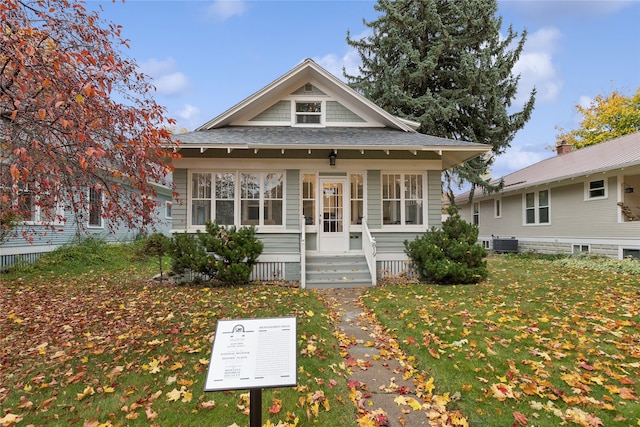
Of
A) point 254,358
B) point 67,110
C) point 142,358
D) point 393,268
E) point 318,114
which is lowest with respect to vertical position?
point 142,358

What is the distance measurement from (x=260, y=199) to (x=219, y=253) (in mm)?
2256

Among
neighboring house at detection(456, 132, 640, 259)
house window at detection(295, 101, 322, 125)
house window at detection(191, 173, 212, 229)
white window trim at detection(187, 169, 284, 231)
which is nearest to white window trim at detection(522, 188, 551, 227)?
Answer: neighboring house at detection(456, 132, 640, 259)

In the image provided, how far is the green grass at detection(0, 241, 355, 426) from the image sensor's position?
125 inches

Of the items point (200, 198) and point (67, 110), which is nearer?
point (67, 110)

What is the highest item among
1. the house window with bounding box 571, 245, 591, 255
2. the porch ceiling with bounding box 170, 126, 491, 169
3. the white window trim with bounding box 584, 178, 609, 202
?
the porch ceiling with bounding box 170, 126, 491, 169

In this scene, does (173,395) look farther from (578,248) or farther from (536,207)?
(536,207)

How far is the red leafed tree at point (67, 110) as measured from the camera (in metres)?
3.17

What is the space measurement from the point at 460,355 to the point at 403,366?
2.37ft

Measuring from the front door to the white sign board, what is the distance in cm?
769

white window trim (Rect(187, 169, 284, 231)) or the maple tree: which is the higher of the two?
the maple tree

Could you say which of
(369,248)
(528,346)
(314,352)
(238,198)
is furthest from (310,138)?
(528,346)

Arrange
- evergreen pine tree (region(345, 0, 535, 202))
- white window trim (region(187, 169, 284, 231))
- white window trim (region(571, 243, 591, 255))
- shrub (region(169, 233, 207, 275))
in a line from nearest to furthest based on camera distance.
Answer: shrub (region(169, 233, 207, 275))
white window trim (region(187, 169, 284, 231))
white window trim (region(571, 243, 591, 255))
evergreen pine tree (region(345, 0, 535, 202))

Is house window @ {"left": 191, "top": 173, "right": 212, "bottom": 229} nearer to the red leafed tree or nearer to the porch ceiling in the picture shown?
the porch ceiling

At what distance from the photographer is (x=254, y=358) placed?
2355 mm
